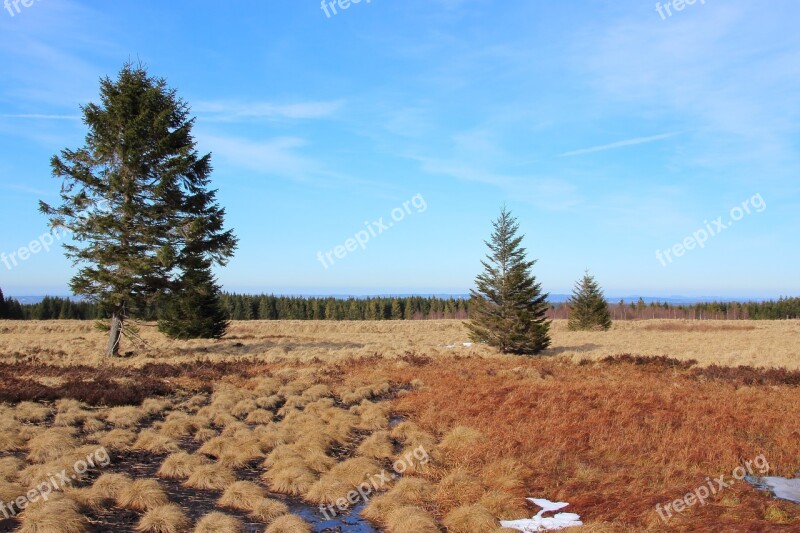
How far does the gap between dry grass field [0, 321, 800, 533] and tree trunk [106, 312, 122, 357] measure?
383cm

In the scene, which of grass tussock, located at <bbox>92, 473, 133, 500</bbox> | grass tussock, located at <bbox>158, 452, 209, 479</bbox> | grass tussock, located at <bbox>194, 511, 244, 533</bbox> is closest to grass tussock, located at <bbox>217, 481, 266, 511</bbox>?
grass tussock, located at <bbox>194, 511, 244, 533</bbox>

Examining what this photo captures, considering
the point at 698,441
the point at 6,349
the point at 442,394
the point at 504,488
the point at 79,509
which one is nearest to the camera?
the point at 79,509

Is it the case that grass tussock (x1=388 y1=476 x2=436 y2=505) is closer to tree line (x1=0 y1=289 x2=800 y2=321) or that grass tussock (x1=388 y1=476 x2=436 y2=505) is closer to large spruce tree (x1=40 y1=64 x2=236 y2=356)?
large spruce tree (x1=40 y1=64 x2=236 y2=356)

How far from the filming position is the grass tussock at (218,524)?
20.1 ft

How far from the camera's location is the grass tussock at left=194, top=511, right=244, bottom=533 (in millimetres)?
6117

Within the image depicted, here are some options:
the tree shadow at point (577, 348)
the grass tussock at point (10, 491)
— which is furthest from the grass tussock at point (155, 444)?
→ the tree shadow at point (577, 348)

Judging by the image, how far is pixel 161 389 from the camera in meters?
15.4

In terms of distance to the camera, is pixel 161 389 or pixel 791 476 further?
pixel 161 389

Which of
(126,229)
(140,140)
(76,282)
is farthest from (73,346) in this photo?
(140,140)

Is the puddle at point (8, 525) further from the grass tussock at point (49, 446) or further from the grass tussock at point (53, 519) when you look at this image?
the grass tussock at point (49, 446)

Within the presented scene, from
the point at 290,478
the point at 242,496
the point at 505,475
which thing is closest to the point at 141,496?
the point at 242,496

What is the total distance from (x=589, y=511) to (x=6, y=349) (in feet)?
90.1

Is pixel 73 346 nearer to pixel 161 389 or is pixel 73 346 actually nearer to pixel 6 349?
pixel 6 349

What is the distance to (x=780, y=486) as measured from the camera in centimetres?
797
